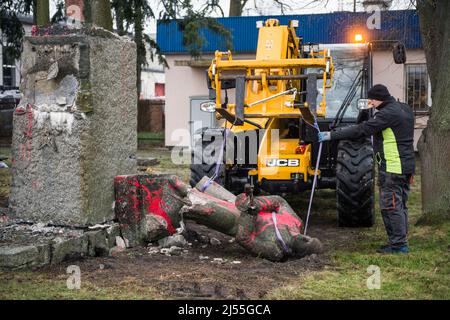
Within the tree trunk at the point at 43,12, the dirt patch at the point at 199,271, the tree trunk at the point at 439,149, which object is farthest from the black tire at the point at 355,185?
the tree trunk at the point at 43,12

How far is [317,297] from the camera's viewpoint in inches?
207

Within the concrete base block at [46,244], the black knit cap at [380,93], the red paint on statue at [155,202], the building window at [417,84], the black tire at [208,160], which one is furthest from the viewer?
the building window at [417,84]

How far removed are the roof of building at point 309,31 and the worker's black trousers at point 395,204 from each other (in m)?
11.4

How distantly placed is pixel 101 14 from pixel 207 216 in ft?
25.3

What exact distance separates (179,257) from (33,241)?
1.44 meters

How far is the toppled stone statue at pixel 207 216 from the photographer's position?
6.62 m

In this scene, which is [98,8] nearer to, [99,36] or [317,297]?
[99,36]

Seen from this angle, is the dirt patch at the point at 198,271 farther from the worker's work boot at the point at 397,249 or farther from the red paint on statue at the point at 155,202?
the worker's work boot at the point at 397,249

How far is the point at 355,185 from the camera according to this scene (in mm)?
8312

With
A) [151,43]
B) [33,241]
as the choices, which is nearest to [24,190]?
[33,241]

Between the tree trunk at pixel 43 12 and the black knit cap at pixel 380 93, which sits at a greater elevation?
the tree trunk at pixel 43 12

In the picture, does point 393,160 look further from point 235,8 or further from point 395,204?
point 235,8
